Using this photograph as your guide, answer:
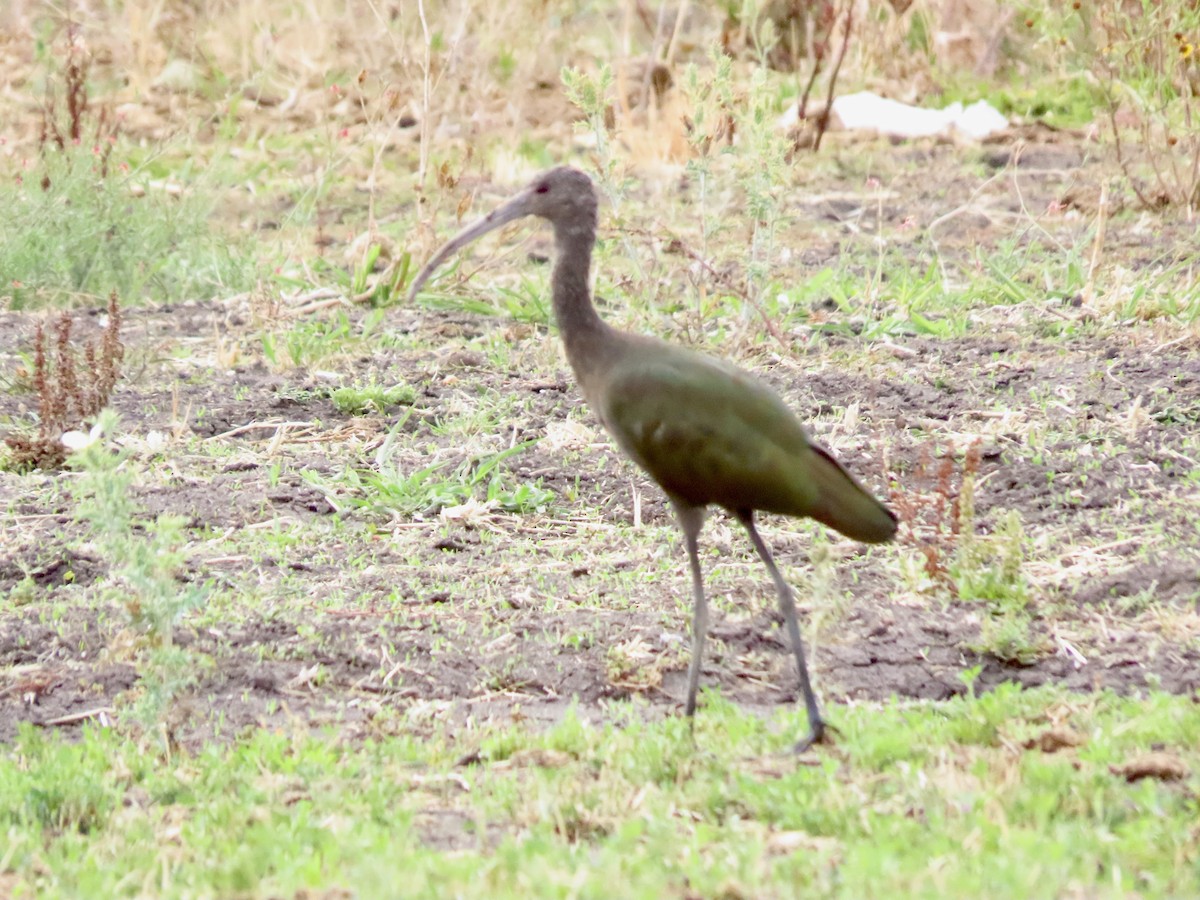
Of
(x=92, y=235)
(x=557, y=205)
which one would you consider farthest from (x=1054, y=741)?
(x=92, y=235)

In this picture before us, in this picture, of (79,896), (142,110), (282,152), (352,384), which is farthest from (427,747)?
(142,110)

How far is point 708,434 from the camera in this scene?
426 centimetres

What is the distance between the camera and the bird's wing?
4.26m

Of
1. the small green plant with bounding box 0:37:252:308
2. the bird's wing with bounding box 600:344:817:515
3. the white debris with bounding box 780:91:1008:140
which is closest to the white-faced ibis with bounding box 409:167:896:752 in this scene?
the bird's wing with bounding box 600:344:817:515

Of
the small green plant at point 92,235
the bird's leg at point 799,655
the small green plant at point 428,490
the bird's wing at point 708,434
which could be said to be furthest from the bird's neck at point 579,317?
the small green plant at point 92,235

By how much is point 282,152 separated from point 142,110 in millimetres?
1879

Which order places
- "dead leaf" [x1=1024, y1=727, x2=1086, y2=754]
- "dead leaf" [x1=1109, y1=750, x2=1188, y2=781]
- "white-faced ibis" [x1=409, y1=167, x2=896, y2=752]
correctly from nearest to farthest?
1. "dead leaf" [x1=1109, y1=750, x2=1188, y2=781]
2. "dead leaf" [x1=1024, y1=727, x2=1086, y2=754]
3. "white-faced ibis" [x1=409, y1=167, x2=896, y2=752]

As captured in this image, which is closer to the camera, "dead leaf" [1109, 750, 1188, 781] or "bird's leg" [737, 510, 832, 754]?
"dead leaf" [1109, 750, 1188, 781]

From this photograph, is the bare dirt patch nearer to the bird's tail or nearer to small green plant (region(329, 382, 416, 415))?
small green plant (region(329, 382, 416, 415))

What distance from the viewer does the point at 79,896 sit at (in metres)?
3.33

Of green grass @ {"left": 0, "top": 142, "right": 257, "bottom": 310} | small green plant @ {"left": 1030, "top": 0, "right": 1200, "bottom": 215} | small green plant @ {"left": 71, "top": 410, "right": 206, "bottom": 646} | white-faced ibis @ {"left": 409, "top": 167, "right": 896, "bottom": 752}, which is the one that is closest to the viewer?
small green plant @ {"left": 71, "top": 410, "right": 206, "bottom": 646}

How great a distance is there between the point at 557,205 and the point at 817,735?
167 centimetres

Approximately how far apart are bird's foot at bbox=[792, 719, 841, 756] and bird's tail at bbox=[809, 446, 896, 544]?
0.53 metres

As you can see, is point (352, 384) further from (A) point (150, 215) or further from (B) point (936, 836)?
(B) point (936, 836)
